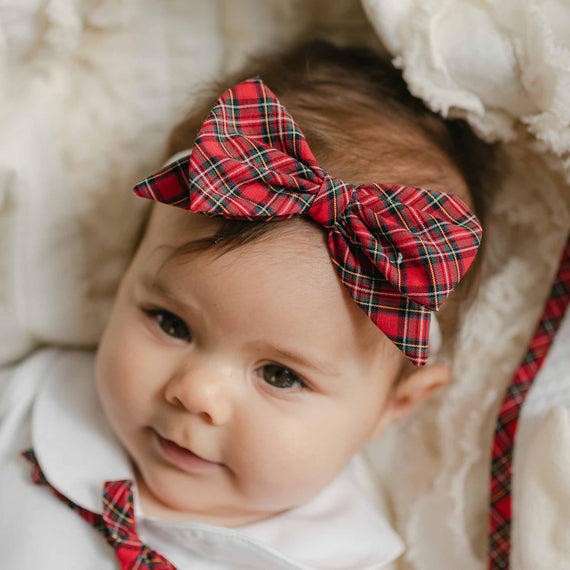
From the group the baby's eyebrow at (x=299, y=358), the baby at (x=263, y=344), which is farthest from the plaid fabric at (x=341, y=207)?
the baby's eyebrow at (x=299, y=358)

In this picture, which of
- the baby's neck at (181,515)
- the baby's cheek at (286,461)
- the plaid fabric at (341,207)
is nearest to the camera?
the plaid fabric at (341,207)

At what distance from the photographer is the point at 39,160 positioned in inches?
48.0

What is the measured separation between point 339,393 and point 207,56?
66 cm

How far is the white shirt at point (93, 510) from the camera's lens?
105 cm

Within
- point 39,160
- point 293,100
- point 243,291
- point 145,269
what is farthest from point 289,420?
point 39,160

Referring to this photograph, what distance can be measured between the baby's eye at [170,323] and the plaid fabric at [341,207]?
0.64 ft

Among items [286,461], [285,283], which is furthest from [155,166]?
[286,461]

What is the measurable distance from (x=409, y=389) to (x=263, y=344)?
293mm

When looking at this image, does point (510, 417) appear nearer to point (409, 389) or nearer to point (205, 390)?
point (409, 389)

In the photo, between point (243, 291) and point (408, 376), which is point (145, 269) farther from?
point (408, 376)

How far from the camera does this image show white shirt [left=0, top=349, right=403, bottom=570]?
1050mm

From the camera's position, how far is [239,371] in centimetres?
100

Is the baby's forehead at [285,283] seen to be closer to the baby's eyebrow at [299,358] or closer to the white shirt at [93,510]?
the baby's eyebrow at [299,358]

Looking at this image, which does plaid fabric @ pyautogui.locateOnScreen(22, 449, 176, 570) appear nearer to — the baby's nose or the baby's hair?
the baby's nose
